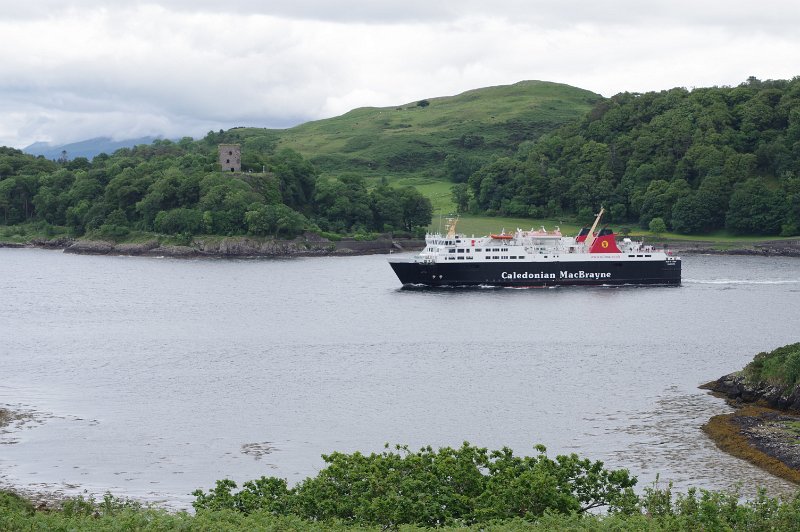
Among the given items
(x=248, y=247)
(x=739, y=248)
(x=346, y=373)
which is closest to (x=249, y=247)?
(x=248, y=247)

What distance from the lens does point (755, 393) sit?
50.5 metres

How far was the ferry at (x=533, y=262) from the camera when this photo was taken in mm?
103375

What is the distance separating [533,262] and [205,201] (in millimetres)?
62880

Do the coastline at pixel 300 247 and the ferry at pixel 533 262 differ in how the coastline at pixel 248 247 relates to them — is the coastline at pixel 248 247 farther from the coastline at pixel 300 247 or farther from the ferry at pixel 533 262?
the ferry at pixel 533 262

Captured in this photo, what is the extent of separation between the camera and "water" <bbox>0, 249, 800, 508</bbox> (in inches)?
1633

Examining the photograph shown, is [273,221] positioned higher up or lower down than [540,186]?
lower down

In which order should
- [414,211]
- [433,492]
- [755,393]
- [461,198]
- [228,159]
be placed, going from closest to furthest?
[433,492] → [755,393] → [414,211] → [228,159] → [461,198]

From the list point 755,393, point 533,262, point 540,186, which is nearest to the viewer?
point 755,393

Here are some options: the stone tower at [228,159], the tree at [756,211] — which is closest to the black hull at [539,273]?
the tree at [756,211]

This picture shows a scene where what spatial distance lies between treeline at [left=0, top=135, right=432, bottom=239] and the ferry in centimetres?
4986

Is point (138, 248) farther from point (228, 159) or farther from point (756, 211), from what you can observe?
point (756, 211)

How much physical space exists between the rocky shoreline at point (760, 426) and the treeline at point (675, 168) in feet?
365

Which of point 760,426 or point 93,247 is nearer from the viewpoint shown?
point 760,426

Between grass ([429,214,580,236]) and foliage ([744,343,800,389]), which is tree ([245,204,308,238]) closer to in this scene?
grass ([429,214,580,236])
